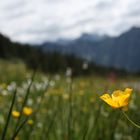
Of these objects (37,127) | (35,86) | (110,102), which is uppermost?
(110,102)

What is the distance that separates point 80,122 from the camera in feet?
10.3

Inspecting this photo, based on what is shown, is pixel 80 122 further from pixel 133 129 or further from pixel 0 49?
pixel 0 49

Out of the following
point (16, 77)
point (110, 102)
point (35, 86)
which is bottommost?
point (16, 77)

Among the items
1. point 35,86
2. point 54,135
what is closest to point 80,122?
point 54,135

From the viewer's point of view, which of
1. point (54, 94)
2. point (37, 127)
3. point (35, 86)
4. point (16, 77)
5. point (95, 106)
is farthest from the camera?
point (16, 77)

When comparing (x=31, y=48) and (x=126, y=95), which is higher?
(x=126, y=95)

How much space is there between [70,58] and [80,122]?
68.8 m

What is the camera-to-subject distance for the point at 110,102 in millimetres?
963

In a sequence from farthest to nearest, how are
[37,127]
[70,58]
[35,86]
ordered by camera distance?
1. [70,58]
2. [35,86]
3. [37,127]

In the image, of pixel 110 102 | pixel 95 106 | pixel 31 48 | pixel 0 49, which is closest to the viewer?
pixel 110 102

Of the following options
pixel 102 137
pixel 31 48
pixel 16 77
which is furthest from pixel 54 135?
pixel 31 48

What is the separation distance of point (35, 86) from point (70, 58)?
65983 mm

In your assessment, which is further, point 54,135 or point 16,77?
point 16,77

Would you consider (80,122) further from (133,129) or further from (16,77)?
(16,77)
